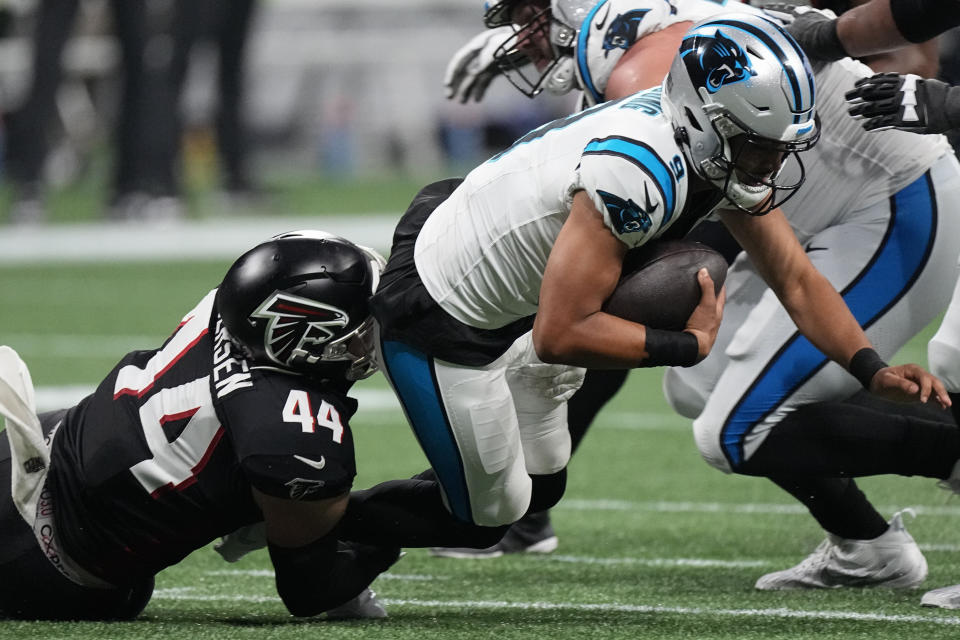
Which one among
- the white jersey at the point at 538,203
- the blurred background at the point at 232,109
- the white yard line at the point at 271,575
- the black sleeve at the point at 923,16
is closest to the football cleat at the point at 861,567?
the white yard line at the point at 271,575

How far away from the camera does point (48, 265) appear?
12.6m

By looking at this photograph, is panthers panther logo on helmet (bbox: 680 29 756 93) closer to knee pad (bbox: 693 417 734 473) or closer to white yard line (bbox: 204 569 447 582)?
knee pad (bbox: 693 417 734 473)

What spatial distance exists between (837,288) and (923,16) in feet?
2.14

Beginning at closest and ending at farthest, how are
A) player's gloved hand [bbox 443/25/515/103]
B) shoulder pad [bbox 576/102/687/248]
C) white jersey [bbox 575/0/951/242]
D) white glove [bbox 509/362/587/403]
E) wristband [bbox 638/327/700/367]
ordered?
shoulder pad [bbox 576/102/687/248], wristband [bbox 638/327/700/367], white glove [bbox 509/362/587/403], white jersey [bbox 575/0/951/242], player's gloved hand [bbox 443/25/515/103]

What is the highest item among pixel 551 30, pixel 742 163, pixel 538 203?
pixel 551 30

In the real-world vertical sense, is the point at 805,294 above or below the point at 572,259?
below

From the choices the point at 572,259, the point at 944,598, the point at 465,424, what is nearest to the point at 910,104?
the point at 572,259

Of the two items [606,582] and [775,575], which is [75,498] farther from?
[775,575]

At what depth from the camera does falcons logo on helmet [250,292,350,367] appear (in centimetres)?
325

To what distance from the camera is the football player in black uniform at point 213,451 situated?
3.22 metres

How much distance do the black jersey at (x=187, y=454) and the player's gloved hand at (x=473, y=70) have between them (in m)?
1.56

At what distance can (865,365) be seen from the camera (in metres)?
3.40

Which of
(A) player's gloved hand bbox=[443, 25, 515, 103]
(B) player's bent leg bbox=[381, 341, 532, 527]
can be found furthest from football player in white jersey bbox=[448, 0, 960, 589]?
(A) player's gloved hand bbox=[443, 25, 515, 103]

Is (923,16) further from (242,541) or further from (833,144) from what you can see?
(242,541)
